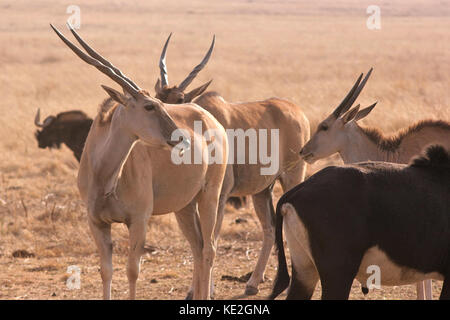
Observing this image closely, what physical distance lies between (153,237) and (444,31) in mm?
48676

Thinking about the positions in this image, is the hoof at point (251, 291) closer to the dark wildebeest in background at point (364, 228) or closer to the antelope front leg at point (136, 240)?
the antelope front leg at point (136, 240)

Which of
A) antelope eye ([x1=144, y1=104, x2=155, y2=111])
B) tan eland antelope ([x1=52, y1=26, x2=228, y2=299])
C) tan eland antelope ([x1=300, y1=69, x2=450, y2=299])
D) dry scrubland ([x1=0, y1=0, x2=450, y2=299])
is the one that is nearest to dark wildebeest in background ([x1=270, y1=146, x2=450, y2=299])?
tan eland antelope ([x1=52, y1=26, x2=228, y2=299])

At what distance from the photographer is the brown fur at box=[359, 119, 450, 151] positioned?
7891 millimetres

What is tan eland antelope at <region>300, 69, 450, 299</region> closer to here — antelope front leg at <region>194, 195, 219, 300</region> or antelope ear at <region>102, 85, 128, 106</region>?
antelope front leg at <region>194, 195, 219, 300</region>

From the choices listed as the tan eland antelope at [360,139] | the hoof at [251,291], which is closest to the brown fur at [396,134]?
the tan eland antelope at [360,139]

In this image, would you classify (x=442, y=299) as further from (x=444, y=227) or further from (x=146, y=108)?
(x=146, y=108)

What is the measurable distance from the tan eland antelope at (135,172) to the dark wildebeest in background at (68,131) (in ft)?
21.2

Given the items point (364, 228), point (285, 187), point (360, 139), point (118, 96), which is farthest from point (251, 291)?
point (364, 228)

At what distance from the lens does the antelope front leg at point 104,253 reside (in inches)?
255

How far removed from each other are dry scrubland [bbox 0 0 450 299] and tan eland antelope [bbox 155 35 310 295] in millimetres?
566

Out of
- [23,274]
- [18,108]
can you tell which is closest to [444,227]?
[23,274]

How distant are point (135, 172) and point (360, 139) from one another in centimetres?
276

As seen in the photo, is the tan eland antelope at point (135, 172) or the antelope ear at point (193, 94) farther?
the antelope ear at point (193, 94)

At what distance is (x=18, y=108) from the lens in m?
20.9
